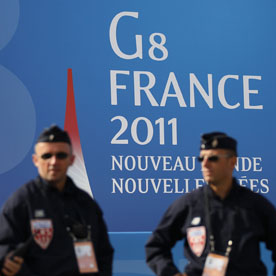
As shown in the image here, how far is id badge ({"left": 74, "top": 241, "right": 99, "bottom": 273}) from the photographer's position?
2844mm

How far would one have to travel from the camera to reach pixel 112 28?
533cm

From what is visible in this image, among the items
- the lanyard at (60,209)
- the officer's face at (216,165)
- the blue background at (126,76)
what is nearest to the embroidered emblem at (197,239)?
the officer's face at (216,165)

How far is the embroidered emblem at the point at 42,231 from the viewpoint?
2768 mm

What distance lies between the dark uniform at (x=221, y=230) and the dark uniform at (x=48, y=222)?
1.25 feet

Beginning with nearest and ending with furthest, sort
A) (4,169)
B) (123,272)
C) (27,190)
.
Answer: (27,190) → (123,272) → (4,169)

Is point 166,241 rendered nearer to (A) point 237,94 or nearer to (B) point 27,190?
(B) point 27,190

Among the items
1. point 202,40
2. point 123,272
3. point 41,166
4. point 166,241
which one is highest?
point 202,40

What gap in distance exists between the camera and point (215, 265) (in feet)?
9.65

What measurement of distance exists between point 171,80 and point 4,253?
312 centimetres

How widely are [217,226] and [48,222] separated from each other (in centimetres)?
91

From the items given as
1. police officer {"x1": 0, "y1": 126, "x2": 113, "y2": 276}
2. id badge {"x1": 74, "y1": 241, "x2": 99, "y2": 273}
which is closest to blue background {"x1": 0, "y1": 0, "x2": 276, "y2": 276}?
police officer {"x1": 0, "y1": 126, "x2": 113, "y2": 276}

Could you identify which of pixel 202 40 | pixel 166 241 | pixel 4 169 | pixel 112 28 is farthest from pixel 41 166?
pixel 202 40

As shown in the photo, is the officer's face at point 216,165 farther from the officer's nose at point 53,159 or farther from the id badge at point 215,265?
the officer's nose at point 53,159

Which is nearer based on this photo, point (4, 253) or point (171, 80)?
point (4, 253)
